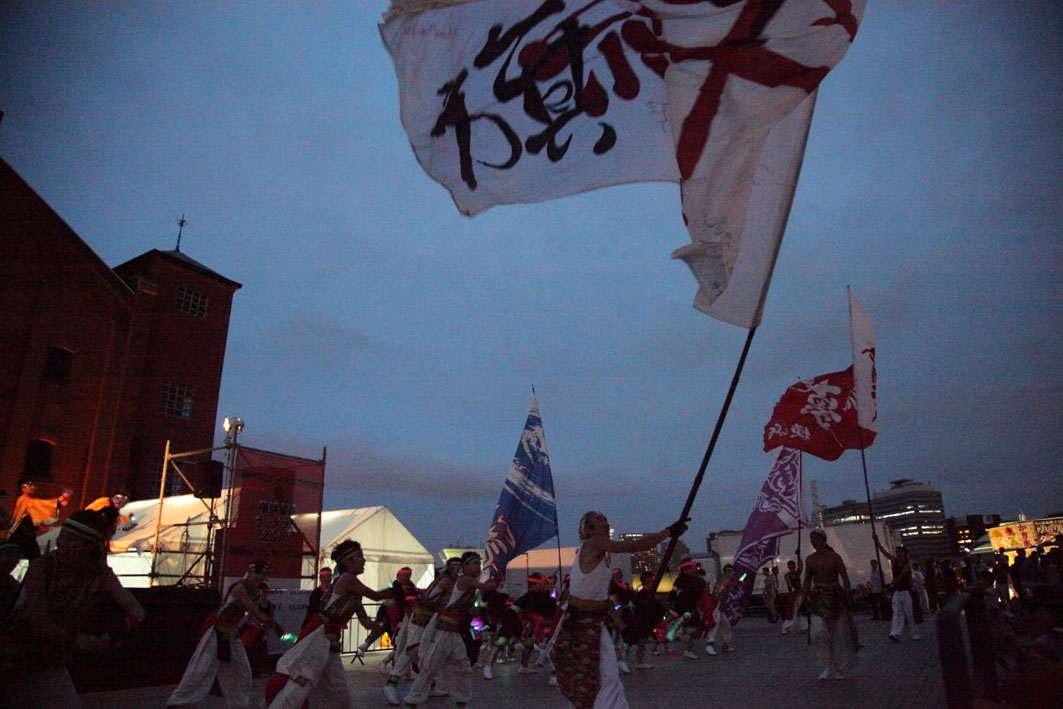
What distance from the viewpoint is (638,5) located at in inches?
249

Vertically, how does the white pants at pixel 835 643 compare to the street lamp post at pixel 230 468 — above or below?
below

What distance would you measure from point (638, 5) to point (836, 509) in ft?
699

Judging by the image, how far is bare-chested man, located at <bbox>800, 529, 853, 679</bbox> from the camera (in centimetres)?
970

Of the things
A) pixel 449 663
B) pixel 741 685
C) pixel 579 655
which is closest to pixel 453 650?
pixel 449 663

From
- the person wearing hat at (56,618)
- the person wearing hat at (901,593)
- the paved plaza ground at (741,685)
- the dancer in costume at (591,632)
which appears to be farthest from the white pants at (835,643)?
the person wearing hat at (56,618)

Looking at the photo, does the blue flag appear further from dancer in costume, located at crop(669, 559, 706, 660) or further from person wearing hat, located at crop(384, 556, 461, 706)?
person wearing hat, located at crop(384, 556, 461, 706)

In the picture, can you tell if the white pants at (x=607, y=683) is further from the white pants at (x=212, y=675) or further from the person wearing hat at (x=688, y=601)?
the person wearing hat at (x=688, y=601)

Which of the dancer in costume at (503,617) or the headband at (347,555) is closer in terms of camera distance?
the headband at (347,555)

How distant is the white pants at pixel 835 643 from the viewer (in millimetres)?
9688

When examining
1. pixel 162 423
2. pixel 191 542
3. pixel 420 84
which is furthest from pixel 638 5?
pixel 162 423

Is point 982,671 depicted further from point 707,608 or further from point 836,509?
point 836,509

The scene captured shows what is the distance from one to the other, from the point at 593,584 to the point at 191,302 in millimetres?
30494

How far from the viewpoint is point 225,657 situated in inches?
327

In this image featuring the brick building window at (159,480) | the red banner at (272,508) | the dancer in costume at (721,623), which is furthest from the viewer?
the brick building window at (159,480)
